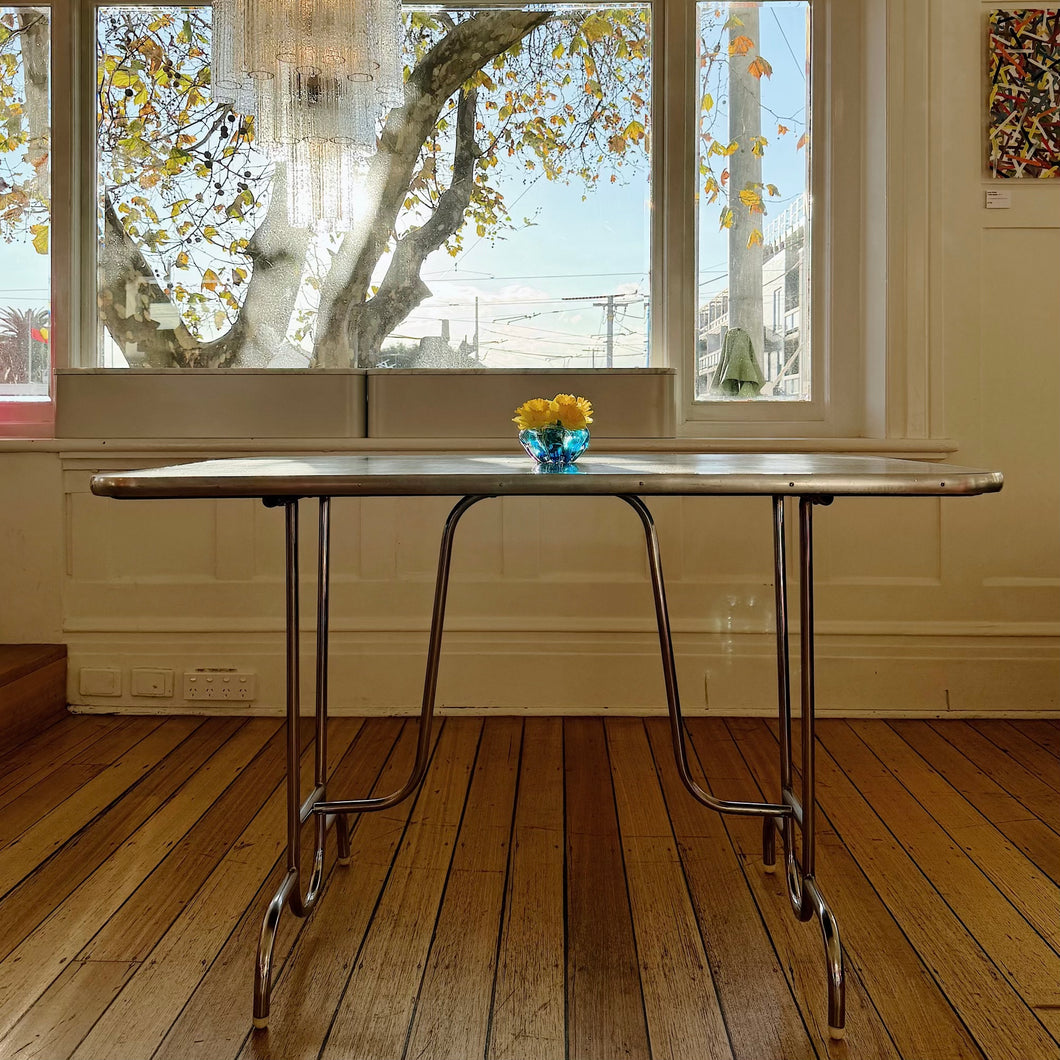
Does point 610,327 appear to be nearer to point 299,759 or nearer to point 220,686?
point 220,686

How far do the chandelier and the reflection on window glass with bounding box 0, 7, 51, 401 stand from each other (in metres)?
1.39

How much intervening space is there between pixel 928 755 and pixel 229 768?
1.88m

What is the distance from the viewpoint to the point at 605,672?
2.98 meters

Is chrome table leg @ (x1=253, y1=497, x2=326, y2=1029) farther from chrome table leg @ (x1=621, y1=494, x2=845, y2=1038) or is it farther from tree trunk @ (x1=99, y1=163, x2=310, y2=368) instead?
tree trunk @ (x1=99, y1=163, x2=310, y2=368)

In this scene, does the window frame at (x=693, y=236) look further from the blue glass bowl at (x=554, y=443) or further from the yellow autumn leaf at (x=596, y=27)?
the blue glass bowl at (x=554, y=443)

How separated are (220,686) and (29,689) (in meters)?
0.53

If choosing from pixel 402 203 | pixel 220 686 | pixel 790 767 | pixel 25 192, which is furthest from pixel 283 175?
pixel 790 767

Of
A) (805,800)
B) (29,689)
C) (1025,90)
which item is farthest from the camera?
(1025,90)

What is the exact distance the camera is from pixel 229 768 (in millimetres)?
2475

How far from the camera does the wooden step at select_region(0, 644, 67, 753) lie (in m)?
2.64

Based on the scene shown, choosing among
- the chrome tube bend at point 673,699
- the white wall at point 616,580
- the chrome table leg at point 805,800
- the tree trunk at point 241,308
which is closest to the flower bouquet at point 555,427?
the chrome tube bend at point 673,699

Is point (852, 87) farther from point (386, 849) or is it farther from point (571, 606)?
point (386, 849)

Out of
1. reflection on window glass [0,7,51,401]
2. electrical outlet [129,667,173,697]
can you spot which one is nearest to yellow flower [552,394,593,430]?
electrical outlet [129,667,173,697]

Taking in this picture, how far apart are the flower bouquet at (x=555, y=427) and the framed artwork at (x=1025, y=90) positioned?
6.52 ft
